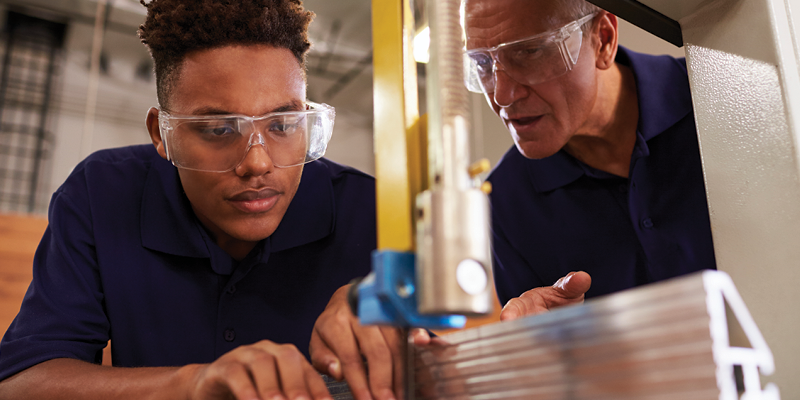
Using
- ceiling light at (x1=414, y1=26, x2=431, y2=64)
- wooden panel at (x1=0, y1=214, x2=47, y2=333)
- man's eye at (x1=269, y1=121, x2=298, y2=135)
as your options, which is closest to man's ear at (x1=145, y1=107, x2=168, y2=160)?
man's eye at (x1=269, y1=121, x2=298, y2=135)

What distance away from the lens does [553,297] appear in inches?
46.3

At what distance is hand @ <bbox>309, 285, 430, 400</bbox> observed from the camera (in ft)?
2.45

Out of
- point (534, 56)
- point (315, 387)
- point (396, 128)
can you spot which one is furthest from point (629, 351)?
point (534, 56)

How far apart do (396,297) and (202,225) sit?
974mm

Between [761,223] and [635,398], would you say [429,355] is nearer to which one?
[635,398]

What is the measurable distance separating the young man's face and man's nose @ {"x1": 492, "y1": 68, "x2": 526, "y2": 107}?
0.47 meters

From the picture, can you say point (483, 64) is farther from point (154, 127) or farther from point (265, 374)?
point (265, 374)

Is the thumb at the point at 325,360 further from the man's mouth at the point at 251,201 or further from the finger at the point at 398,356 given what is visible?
the man's mouth at the point at 251,201

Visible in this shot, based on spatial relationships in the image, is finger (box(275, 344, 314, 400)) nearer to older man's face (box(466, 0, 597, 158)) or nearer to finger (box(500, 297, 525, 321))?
finger (box(500, 297, 525, 321))

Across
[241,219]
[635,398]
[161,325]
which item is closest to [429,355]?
[635,398]

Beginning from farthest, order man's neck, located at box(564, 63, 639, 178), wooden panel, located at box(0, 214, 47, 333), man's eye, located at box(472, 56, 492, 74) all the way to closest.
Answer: wooden panel, located at box(0, 214, 47, 333)
man's neck, located at box(564, 63, 639, 178)
man's eye, located at box(472, 56, 492, 74)

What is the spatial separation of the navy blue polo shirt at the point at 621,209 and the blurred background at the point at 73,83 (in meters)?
2.03

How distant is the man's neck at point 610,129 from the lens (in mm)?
1518

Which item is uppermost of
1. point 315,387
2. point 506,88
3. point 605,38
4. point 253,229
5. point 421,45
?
point 605,38
